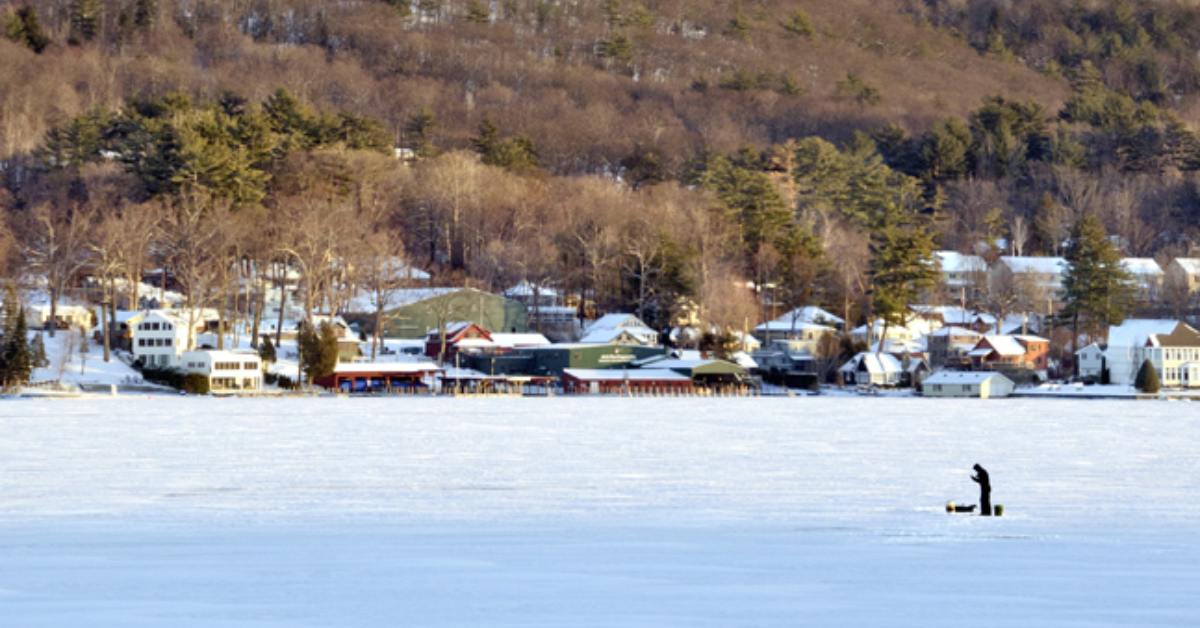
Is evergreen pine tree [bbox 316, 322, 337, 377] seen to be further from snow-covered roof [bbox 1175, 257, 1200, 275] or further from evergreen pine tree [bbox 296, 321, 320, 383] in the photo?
snow-covered roof [bbox 1175, 257, 1200, 275]

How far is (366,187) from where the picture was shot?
300 feet

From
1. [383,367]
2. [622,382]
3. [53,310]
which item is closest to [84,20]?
[53,310]

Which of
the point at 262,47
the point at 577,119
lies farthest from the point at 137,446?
the point at 262,47

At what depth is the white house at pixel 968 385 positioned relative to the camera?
73750 mm

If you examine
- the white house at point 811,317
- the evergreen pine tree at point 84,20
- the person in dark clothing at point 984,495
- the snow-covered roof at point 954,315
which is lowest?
the person in dark clothing at point 984,495

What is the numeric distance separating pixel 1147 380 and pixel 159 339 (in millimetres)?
38045

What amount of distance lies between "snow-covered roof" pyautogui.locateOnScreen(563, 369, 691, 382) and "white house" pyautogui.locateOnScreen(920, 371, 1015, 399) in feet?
32.3

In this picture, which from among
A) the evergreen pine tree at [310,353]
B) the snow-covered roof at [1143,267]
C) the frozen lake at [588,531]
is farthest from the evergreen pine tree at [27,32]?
the frozen lake at [588,531]

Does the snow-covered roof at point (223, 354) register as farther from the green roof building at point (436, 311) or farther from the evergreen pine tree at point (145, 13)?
the evergreen pine tree at point (145, 13)

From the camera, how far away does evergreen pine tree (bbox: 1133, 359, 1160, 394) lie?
7281 centimetres

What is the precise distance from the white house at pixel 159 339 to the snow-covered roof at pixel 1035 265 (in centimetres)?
4734

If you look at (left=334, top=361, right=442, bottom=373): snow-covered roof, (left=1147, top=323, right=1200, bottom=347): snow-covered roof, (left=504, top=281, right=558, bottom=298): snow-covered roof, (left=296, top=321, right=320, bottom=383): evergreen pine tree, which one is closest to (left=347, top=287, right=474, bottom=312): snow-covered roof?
(left=504, top=281, right=558, bottom=298): snow-covered roof

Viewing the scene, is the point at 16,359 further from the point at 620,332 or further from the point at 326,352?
the point at 620,332

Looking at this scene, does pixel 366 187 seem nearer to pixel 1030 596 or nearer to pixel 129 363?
pixel 129 363
